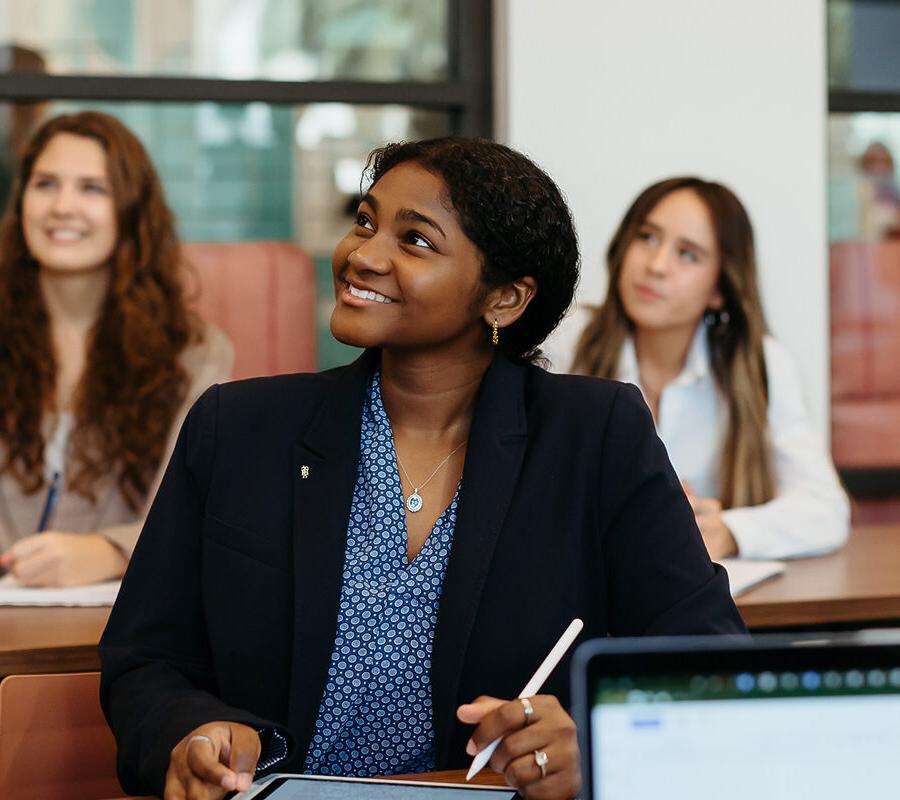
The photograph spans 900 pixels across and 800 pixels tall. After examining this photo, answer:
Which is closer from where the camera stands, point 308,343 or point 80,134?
point 80,134

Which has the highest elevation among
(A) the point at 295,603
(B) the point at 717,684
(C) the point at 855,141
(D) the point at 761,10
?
(D) the point at 761,10

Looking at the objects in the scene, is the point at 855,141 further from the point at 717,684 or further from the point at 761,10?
the point at 717,684

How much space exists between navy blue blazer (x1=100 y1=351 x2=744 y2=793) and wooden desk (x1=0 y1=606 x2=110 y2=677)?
0.38 metres

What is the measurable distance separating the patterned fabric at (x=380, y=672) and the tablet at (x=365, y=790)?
0.98ft

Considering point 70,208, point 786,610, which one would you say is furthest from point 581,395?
point 70,208

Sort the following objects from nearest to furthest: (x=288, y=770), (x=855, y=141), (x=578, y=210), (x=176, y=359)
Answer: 1. (x=288, y=770)
2. (x=176, y=359)
3. (x=578, y=210)
4. (x=855, y=141)

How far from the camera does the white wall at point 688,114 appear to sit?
125 inches

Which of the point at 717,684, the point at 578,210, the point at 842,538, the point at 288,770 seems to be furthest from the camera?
the point at 578,210

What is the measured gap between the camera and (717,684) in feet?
2.38

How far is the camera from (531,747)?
44.4 inches

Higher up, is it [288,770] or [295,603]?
[295,603]

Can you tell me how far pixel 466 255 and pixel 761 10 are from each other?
201cm

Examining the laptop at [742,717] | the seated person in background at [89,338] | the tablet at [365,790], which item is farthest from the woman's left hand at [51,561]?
the laptop at [742,717]

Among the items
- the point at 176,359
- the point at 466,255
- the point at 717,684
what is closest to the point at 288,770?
the point at 466,255
